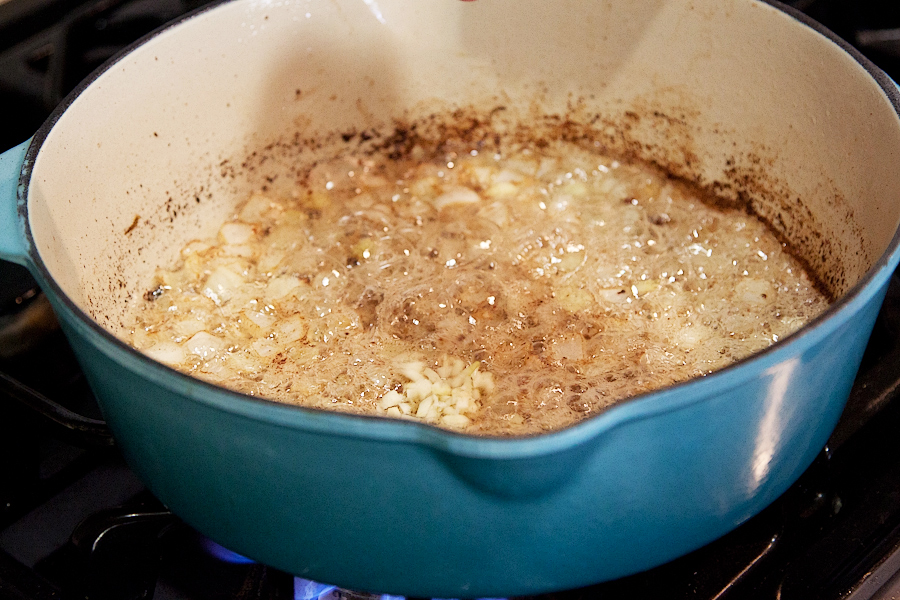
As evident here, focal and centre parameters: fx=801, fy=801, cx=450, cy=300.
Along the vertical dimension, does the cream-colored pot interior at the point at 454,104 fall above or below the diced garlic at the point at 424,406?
above

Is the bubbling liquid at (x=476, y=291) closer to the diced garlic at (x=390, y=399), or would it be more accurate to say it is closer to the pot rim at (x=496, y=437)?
the diced garlic at (x=390, y=399)

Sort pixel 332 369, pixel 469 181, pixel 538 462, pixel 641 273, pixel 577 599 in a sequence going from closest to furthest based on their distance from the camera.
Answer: pixel 538 462 < pixel 577 599 < pixel 332 369 < pixel 641 273 < pixel 469 181

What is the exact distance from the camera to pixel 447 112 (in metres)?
1.00

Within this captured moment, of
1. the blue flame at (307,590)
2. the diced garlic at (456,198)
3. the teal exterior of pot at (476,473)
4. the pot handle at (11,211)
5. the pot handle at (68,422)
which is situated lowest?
the blue flame at (307,590)

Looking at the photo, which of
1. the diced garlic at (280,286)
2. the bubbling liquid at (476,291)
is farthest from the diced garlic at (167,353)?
the diced garlic at (280,286)

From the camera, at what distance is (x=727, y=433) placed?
0.47 metres

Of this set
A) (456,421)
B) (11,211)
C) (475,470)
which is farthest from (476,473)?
(11,211)

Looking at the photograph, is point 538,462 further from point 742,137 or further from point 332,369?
point 742,137

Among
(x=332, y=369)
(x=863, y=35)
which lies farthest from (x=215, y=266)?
(x=863, y=35)

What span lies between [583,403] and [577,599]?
17 centimetres

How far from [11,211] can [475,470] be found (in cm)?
39

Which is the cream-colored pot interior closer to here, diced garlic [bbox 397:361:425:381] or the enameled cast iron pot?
the enameled cast iron pot

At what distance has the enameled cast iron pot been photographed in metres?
0.45

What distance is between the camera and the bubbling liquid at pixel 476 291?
751mm
